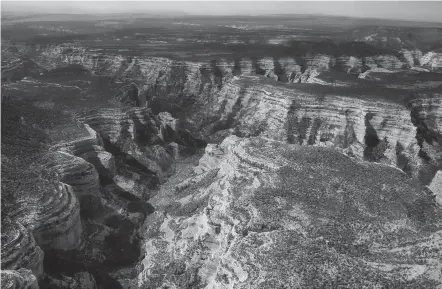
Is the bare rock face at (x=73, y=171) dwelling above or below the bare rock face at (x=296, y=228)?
below

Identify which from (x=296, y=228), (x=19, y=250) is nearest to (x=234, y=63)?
(x=296, y=228)

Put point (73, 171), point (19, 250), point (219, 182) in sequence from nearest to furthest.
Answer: point (19, 250), point (219, 182), point (73, 171)

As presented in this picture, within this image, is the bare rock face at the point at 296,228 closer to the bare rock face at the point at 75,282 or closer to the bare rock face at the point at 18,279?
the bare rock face at the point at 75,282

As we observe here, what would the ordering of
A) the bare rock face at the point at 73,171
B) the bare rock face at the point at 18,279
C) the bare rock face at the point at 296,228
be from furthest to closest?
the bare rock face at the point at 73,171 < the bare rock face at the point at 18,279 < the bare rock face at the point at 296,228

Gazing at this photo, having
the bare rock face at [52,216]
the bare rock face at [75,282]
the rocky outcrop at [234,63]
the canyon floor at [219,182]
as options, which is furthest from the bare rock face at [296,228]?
the rocky outcrop at [234,63]

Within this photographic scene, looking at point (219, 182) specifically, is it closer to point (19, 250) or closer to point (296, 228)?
point (296, 228)
